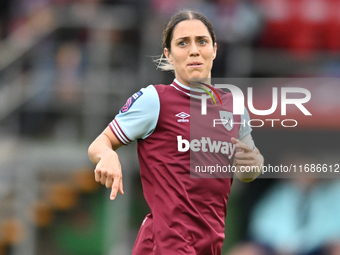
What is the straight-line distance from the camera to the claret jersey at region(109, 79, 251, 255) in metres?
3.29

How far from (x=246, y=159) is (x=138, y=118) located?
708 millimetres

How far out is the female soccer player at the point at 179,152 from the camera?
329 cm

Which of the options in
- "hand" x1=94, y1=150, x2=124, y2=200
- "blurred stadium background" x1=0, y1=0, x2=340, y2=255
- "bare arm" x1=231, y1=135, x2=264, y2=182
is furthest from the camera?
"blurred stadium background" x1=0, y1=0, x2=340, y2=255

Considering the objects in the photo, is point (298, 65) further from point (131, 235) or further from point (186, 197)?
point (186, 197)

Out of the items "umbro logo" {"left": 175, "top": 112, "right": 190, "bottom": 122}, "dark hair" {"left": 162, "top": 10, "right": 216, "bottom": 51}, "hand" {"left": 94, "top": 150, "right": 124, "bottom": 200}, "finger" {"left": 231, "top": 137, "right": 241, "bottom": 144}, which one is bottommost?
"hand" {"left": 94, "top": 150, "right": 124, "bottom": 200}

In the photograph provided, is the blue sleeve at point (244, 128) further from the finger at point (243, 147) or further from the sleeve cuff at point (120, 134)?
the sleeve cuff at point (120, 134)

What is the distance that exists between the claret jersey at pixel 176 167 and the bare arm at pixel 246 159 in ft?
0.25

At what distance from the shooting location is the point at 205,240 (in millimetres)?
3311

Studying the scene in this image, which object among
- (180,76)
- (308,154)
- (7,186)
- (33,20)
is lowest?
(7,186)

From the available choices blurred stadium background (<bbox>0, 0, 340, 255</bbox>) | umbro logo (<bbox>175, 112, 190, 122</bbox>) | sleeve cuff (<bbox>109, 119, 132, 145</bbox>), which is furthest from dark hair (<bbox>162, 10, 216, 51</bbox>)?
blurred stadium background (<bbox>0, 0, 340, 255</bbox>)

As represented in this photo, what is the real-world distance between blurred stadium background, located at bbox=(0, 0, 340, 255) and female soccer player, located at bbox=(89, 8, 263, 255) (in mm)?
3632

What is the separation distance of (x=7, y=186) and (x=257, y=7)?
4.31m

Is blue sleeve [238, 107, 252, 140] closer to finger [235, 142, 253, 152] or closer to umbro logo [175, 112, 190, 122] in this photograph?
finger [235, 142, 253, 152]

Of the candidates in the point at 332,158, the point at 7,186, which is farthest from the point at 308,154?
the point at 7,186
